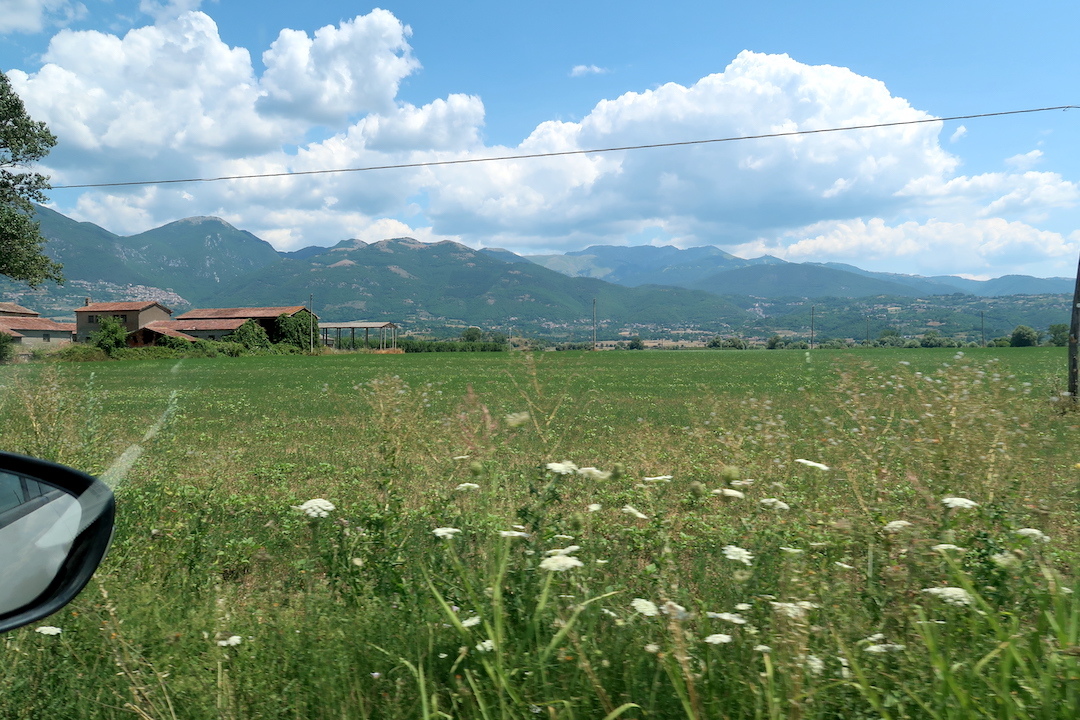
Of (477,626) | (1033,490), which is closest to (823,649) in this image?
(477,626)

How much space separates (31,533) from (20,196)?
37.4 metres

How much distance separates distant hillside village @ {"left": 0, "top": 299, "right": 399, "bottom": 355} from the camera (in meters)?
73.8

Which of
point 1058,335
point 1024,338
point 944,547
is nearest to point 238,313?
point 944,547

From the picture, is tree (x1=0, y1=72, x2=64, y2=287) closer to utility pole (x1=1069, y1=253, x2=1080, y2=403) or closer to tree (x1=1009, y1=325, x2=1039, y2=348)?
utility pole (x1=1069, y1=253, x2=1080, y2=403)

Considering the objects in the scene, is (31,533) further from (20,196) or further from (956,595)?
(20,196)

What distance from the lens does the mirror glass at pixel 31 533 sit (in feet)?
6.38

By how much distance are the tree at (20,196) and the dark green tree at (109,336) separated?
3396cm

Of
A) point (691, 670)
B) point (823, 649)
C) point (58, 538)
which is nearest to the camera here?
point (58, 538)

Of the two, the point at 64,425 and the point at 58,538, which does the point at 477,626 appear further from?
the point at 64,425

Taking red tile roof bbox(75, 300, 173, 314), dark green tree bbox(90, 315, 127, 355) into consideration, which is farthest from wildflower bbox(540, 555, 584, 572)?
red tile roof bbox(75, 300, 173, 314)

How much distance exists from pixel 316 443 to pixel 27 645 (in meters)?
9.42

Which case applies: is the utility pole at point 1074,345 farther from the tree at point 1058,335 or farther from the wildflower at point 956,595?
the tree at point 1058,335

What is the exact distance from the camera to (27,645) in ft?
11.3

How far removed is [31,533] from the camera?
2033mm
